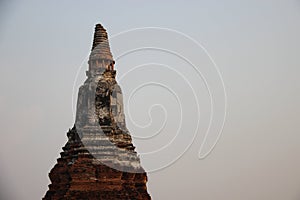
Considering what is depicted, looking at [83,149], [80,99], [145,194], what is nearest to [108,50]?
[80,99]

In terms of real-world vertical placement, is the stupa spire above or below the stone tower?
above

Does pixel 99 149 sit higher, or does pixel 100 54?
pixel 100 54

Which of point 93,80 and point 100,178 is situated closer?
point 100,178

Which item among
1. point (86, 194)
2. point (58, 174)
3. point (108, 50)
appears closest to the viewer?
point (86, 194)

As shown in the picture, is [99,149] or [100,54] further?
[100,54]

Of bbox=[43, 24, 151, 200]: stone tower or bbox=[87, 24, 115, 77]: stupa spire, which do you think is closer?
bbox=[43, 24, 151, 200]: stone tower

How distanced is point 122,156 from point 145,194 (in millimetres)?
2075

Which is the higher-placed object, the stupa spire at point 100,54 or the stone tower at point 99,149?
the stupa spire at point 100,54

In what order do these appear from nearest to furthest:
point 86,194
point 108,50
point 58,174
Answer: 1. point 86,194
2. point 58,174
3. point 108,50

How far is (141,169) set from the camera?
28219mm

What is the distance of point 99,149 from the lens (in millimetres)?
27047

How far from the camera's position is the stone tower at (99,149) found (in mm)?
26250

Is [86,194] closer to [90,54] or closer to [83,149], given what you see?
[83,149]

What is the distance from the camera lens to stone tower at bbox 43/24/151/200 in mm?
26250
